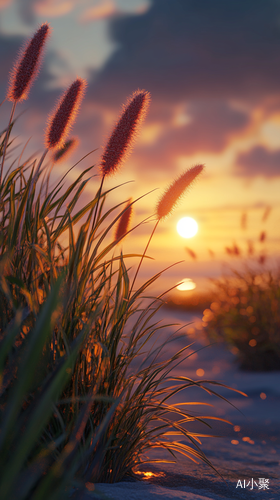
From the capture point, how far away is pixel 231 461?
8.45ft

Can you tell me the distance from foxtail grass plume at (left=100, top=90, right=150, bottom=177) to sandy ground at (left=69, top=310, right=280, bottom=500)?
89 cm

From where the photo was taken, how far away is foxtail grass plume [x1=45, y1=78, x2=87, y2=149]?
6.17 ft

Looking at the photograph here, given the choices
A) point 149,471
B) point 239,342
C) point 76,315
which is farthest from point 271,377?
point 76,315

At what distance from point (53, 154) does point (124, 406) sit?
50.3 inches

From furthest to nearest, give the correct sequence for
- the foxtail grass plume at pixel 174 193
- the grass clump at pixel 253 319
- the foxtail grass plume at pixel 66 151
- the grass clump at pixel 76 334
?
the grass clump at pixel 253 319, the foxtail grass plume at pixel 66 151, the foxtail grass plume at pixel 174 193, the grass clump at pixel 76 334

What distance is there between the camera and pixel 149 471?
2006mm

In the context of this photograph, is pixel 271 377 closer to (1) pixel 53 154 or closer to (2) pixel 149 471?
(2) pixel 149 471

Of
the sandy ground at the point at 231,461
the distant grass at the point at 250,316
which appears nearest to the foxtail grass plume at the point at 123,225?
the sandy ground at the point at 231,461

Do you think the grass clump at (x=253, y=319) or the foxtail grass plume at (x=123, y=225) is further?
the grass clump at (x=253, y=319)

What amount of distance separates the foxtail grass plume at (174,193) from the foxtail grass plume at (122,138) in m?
0.28

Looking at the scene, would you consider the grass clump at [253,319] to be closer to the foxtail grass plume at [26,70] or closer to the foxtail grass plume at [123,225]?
the foxtail grass plume at [123,225]

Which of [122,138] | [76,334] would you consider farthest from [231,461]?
[122,138]

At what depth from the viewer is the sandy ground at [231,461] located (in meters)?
1.60

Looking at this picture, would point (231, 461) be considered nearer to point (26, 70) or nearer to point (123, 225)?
point (123, 225)
